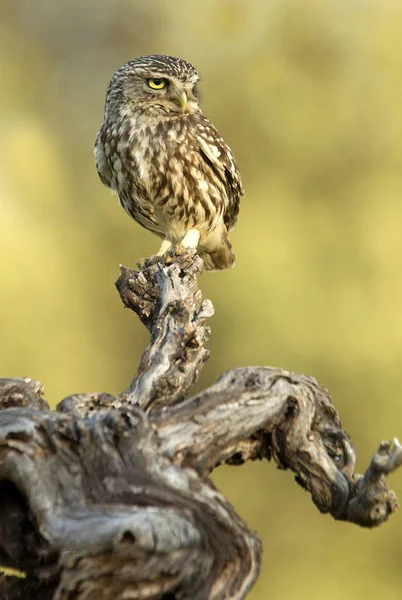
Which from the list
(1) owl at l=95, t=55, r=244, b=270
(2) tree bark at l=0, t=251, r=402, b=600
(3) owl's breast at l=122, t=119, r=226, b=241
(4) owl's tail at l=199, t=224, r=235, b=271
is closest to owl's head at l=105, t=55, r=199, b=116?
(1) owl at l=95, t=55, r=244, b=270

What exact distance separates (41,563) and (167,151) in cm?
287

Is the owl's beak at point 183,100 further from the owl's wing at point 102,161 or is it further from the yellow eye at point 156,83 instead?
the owl's wing at point 102,161

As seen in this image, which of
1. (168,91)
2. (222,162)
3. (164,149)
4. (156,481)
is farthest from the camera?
(222,162)

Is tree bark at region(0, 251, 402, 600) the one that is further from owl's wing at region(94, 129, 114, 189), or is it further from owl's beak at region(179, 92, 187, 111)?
owl's wing at region(94, 129, 114, 189)

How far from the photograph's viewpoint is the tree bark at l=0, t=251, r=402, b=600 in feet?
6.18

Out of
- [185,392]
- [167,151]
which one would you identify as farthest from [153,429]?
[167,151]

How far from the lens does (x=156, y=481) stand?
206 cm

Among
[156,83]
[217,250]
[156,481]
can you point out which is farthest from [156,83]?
[156,481]

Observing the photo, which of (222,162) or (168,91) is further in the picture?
(222,162)

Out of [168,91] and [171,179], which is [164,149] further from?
[168,91]

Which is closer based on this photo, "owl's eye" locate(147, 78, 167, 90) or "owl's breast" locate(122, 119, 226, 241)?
"owl's breast" locate(122, 119, 226, 241)

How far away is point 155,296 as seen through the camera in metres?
3.59

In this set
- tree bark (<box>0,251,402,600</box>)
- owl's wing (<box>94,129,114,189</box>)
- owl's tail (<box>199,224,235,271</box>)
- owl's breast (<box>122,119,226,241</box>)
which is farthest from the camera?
owl's tail (<box>199,224,235,271</box>)

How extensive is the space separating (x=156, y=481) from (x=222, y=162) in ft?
10.0
